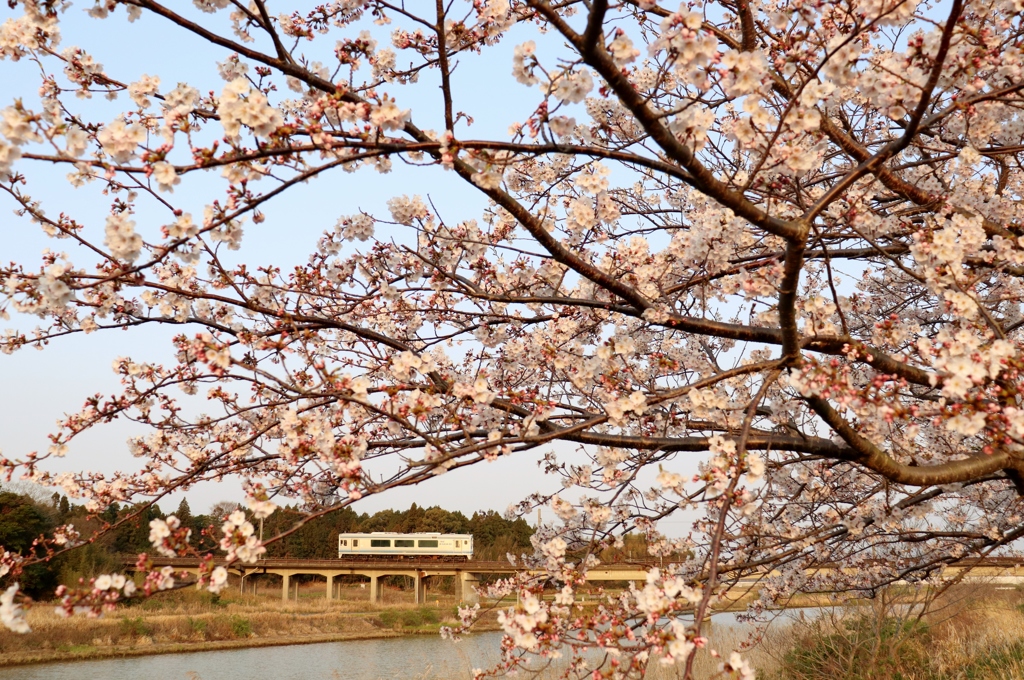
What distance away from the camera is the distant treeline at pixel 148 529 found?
10.4 ft

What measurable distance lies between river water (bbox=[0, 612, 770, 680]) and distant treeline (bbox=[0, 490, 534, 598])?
219cm

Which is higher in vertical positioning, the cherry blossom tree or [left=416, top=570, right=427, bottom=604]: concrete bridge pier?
the cherry blossom tree

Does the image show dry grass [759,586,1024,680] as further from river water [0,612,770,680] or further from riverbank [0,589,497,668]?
riverbank [0,589,497,668]

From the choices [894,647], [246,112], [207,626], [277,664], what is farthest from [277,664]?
[246,112]

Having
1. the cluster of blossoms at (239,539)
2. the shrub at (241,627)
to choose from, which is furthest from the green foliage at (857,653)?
the shrub at (241,627)

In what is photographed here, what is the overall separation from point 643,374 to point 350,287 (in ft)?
5.71

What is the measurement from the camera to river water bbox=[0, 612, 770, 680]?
47.9 ft

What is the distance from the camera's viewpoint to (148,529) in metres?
16.5

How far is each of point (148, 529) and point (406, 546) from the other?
2214cm

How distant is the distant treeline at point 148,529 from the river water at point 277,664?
2190mm

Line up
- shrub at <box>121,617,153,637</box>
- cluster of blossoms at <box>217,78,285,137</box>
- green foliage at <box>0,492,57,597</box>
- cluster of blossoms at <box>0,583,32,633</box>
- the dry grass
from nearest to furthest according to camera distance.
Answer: cluster of blossoms at <box>0,583,32,633</box>
cluster of blossoms at <box>217,78,285,137</box>
the dry grass
green foliage at <box>0,492,57,597</box>
shrub at <box>121,617,153,637</box>

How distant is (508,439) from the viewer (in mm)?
2711

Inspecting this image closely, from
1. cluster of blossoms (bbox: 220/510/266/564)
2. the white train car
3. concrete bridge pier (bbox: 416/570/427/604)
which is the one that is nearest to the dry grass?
cluster of blossoms (bbox: 220/510/266/564)

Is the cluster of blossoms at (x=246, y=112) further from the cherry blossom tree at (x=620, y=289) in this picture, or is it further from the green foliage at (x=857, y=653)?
the green foliage at (x=857, y=653)
